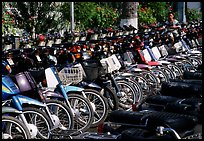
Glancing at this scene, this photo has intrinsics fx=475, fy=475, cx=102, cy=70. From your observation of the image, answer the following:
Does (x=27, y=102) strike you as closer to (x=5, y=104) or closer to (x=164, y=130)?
(x=5, y=104)

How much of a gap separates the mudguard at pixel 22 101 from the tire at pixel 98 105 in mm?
1312

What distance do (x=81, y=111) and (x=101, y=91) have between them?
0.73 meters

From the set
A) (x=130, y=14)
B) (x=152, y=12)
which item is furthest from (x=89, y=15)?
(x=152, y=12)

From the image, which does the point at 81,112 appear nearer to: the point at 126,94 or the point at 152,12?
the point at 126,94

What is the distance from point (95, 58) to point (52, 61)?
4.05ft

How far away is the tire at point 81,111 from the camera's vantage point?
6793mm

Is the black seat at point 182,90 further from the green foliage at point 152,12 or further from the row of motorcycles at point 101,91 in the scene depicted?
the green foliage at point 152,12

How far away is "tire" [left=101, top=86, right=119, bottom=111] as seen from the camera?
7553 mm

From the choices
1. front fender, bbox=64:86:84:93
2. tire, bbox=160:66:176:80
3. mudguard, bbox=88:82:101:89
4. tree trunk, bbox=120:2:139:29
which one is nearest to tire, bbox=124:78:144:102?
mudguard, bbox=88:82:101:89

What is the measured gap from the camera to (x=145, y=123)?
421cm

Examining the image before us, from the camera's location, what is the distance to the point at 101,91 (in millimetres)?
7508

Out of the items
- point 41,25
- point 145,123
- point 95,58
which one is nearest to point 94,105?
point 95,58

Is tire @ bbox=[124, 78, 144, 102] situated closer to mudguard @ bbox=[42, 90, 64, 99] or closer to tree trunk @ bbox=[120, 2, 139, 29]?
mudguard @ bbox=[42, 90, 64, 99]

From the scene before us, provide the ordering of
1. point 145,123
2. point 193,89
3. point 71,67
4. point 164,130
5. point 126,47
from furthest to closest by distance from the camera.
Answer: point 126,47 < point 71,67 < point 193,89 < point 145,123 < point 164,130
